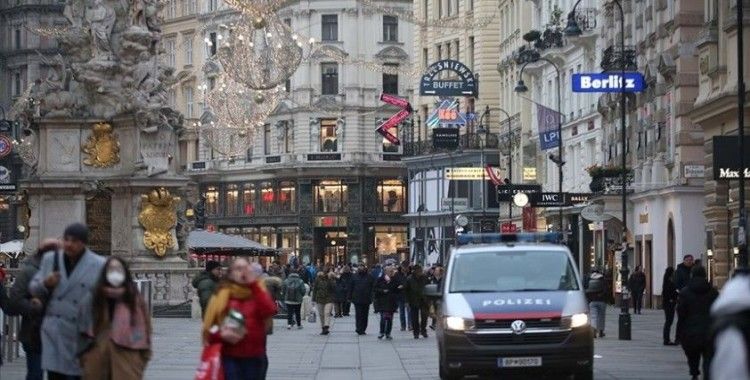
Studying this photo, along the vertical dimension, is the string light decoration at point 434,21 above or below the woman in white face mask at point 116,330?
above

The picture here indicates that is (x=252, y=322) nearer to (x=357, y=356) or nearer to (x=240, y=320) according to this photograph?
(x=240, y=320)

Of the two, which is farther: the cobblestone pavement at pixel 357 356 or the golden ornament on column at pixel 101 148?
the golden ornament on column at pixel 101 148

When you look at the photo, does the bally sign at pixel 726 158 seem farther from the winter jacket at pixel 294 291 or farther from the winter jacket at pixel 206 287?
the winter jacket at pixel 294 291

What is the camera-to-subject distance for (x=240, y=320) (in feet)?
56.2

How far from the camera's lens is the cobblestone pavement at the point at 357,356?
28.6 meters

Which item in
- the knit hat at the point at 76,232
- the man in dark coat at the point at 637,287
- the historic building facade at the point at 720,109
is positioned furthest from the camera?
the man in dark coat at the point at 637,287

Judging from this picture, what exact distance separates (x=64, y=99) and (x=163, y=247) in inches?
171

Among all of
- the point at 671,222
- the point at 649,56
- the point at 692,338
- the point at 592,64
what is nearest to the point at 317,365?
the point at 692,338

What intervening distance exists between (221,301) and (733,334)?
824 cm

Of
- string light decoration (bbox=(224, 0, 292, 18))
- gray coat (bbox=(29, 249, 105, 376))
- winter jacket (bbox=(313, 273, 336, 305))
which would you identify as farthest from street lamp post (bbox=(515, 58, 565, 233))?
gray coat (bbox=(29, 249, 105, 376))

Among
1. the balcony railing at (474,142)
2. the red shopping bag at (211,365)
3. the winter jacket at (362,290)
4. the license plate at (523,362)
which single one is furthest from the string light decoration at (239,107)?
the red shopping bag at (211,365)

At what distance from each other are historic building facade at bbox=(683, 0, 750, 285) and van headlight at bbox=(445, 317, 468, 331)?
16.1 m

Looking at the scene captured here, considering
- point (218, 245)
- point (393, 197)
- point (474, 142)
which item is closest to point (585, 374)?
point (218, 245)

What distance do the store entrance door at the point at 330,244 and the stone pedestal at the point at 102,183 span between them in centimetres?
6821
